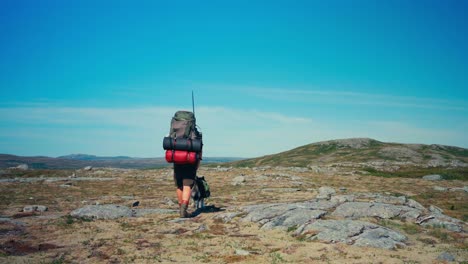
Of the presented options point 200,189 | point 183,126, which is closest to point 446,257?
point 200,189

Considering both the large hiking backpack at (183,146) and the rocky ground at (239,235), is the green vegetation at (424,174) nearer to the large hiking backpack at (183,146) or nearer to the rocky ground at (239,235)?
the rocky ground at (239,235)

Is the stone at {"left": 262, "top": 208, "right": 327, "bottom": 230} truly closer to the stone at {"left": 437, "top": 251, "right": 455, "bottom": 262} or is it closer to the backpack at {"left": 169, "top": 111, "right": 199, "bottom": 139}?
the stone at {"left": 437, "top": 251, "right": 455, "bottom": 262}

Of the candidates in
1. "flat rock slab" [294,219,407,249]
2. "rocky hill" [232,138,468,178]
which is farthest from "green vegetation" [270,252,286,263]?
"rocky hill" [232,138,468,178]

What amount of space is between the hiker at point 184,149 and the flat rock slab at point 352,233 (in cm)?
560

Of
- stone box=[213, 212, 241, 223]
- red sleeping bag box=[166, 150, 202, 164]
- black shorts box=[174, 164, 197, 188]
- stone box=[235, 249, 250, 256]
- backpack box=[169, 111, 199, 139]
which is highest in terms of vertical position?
backpack box=[169, 111, 199, 139]

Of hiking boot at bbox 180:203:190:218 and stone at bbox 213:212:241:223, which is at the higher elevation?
hiking boot at bbox 180:203:190:218

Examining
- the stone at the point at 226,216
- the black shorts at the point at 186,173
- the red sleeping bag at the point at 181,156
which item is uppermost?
the red sleeping bag at the point at 181,156

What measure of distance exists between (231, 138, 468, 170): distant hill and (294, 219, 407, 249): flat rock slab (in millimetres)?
71270

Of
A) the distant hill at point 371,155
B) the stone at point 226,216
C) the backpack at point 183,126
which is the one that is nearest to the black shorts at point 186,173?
the backpack at point 183,126

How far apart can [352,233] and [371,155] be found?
101m

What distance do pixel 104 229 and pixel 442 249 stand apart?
1340 centimetres

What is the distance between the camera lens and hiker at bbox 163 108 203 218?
14.3m

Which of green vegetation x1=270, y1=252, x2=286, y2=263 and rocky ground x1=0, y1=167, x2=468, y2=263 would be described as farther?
rocky ground x1=0, y1=167, x2=468, y2=263

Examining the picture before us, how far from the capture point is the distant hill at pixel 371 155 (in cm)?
9081
